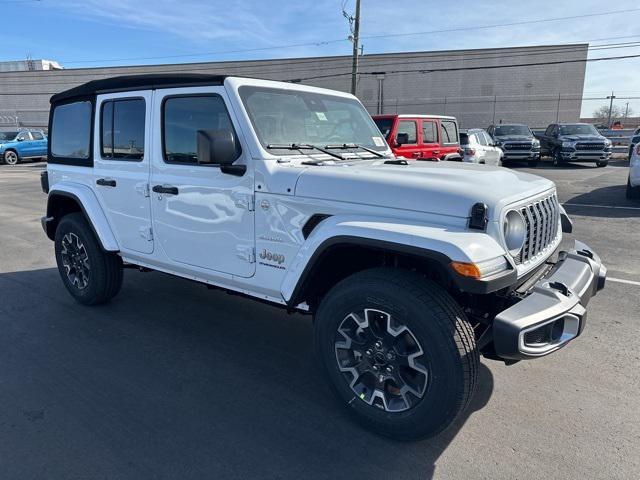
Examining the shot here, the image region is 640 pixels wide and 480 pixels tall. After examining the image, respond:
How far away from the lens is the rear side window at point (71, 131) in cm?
449

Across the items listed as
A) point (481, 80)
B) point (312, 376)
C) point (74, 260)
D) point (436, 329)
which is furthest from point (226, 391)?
point (481, 80)

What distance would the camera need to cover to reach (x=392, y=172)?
294 centimetres

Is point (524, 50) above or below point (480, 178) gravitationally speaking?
above

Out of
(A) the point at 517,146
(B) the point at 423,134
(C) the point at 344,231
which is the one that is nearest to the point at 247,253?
(C) the point at 344,231

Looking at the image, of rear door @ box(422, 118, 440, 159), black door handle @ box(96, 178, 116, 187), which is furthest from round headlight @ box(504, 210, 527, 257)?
rear door @ box(422, 118, 440, 159)

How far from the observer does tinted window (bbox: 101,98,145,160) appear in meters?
3.93

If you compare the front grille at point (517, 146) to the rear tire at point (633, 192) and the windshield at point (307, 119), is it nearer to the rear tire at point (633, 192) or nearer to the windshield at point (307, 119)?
the rear tire at point (633, 192)

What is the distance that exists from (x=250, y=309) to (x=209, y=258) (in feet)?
4.23

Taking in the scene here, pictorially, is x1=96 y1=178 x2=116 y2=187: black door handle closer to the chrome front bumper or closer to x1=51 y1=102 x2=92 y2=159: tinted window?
x1=51 y1=102 x2=92 y2=159: tinted window

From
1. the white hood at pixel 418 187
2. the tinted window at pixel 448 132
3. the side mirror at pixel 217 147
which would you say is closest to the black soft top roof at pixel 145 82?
the side mirror at pixel 217 147

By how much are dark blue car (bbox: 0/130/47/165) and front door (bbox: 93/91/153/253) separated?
990 inches

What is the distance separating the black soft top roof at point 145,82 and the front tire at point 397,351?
5.94 ft

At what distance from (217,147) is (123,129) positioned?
1597 mm

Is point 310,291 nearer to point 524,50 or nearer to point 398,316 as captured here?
point 398,316
